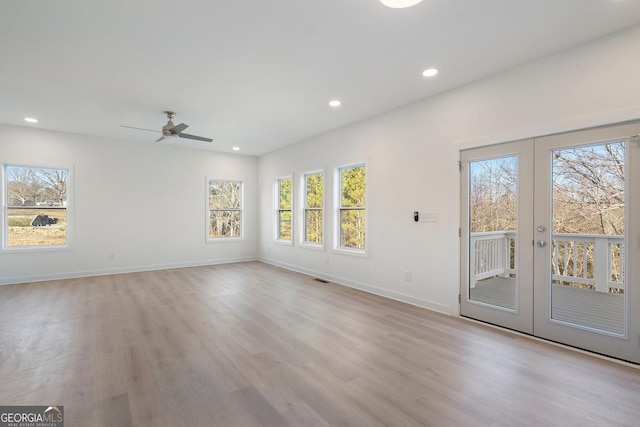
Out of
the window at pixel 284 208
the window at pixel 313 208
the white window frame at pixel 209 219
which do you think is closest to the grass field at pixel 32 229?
the white window frame at pixel 209 219

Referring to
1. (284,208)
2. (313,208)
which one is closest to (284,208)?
(284,208)

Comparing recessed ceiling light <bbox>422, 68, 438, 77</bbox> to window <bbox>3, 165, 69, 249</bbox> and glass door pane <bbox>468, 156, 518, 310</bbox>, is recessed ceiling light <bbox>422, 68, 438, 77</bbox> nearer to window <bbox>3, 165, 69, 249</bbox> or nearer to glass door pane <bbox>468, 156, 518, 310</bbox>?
glass door pane <bbox>468, 156, 518, 310</bbox>

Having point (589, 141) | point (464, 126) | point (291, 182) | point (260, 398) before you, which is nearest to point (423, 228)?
point (464, 126)

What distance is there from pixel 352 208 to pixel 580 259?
3227 millimetres

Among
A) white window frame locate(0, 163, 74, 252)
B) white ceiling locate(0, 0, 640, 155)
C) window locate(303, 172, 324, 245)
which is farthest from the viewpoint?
window locate(303, 172, 324, 245)

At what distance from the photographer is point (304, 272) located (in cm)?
631

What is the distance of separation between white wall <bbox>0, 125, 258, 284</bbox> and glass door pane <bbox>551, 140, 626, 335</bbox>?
669cm

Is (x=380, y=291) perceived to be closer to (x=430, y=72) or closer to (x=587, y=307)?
(x=587, y=307)

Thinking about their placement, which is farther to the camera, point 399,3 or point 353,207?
point 353,207

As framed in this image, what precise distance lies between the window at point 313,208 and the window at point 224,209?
2260 mm

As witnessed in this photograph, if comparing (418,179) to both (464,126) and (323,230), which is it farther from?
(323,230)

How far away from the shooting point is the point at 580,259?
2.79 meters

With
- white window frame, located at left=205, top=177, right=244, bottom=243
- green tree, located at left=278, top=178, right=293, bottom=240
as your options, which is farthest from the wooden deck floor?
white window frame, located at left=205, top=177, right=244, bottom=243

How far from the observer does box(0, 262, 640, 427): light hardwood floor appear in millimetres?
1882
